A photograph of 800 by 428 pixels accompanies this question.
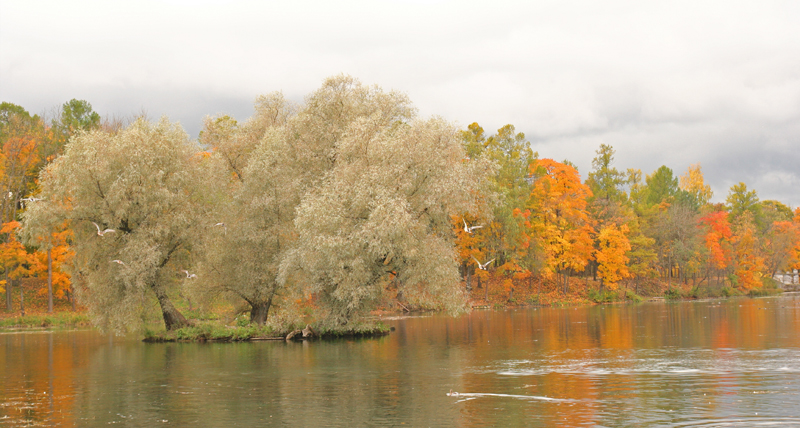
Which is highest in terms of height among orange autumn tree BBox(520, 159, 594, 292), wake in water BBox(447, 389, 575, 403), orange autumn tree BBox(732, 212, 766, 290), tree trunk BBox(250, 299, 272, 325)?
orange autumn tree BBox(520, 159, 594, 292)

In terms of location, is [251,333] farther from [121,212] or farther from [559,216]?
[559,216]

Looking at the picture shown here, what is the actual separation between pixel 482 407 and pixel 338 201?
2185 centimetres

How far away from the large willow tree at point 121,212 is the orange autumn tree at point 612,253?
50.8 metres

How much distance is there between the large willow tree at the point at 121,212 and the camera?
39719 mm

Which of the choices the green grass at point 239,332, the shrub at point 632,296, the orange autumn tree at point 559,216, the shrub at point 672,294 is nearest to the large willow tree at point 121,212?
the green grass at point 239,332

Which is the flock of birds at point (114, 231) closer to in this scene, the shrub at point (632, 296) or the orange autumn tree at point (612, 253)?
the orange autumn tree at point (612, 253)

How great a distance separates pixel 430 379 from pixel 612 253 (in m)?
55.8

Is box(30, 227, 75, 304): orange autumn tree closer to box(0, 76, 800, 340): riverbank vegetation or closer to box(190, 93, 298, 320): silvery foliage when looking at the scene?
box(0, 76, 800, 340): riverbank vegetation

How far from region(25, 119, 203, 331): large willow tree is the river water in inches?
152

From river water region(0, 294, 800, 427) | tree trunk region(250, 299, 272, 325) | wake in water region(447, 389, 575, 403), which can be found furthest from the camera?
tree trunk region(250, 299, 272, 325)

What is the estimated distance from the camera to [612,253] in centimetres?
7562

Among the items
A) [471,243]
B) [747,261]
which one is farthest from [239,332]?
[747,261]

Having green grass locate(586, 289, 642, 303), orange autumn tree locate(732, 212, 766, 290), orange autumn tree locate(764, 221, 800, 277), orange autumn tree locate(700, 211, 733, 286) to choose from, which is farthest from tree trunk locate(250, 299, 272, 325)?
orange autumn tree locate(764, 221, 800, 277)

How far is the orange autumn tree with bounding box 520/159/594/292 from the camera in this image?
2904 inches
